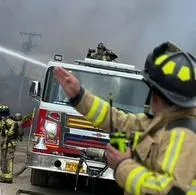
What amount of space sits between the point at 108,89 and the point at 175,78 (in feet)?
17.6

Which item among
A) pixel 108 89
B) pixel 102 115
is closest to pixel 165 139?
pixel 102 115

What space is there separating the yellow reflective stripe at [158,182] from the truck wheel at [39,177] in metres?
6.11

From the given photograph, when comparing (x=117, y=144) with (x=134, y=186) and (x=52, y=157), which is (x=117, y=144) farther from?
(x=52, y=157)

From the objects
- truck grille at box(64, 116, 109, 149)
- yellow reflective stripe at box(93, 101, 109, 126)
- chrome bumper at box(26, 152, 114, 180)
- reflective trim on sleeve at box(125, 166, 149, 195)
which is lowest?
chrome bumper at box(26, 152, 114, 180)

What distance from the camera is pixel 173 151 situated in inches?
72.9

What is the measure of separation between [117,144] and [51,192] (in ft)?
19.6

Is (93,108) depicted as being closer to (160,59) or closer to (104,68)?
(160,59)

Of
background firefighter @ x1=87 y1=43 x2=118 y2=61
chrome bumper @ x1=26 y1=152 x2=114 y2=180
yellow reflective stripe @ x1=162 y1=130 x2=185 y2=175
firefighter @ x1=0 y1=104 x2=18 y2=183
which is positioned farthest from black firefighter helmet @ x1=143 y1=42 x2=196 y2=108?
background firefighter @ x1=87 y1=43 x2=118 y2=61

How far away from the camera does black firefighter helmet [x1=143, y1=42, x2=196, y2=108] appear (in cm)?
199

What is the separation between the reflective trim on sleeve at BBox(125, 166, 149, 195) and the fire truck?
460 cm

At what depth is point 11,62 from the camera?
53.9m

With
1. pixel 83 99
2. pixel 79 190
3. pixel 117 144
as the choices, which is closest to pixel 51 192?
pixel 79 190

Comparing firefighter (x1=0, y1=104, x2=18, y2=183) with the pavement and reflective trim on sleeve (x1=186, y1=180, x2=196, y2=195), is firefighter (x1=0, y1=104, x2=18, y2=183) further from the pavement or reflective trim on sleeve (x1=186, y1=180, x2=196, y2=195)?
reflective trim on sleeve (x1=186, y1=180, x2=196, y2=195)

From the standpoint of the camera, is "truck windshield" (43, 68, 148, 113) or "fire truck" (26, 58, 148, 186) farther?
"truck windshield" (43, 68, 148, 113)
